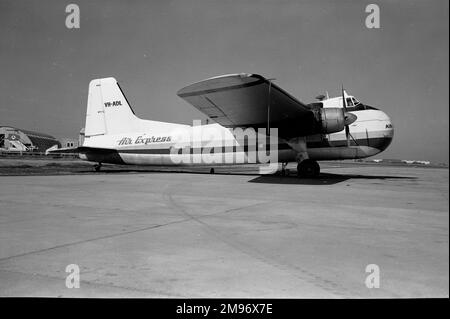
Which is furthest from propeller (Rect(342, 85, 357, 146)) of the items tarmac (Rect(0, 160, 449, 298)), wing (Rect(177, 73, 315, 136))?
tarmac (Rect(0, 160, 449, 298))

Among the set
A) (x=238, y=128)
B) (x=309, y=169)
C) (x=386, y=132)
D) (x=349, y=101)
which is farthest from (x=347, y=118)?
(x=238, y=128)

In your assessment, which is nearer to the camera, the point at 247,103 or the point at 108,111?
the point at 247,103

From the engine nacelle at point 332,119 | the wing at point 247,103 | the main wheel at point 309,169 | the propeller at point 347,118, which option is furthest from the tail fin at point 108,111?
the propeller at point 347,118

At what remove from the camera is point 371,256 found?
3.90 meters

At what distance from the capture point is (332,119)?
16328 millimetres

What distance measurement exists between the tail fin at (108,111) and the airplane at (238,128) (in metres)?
0.06

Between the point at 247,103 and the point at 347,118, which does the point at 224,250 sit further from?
the point at 347,118

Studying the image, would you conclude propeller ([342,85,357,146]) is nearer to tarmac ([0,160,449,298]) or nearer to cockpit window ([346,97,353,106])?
cockpit window ([346,97,353,106])

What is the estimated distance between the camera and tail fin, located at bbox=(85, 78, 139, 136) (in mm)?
22750

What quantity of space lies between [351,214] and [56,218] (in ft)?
19.1

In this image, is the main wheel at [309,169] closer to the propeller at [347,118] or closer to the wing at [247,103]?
the wing at [247,103]

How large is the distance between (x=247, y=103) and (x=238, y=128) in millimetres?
4332
